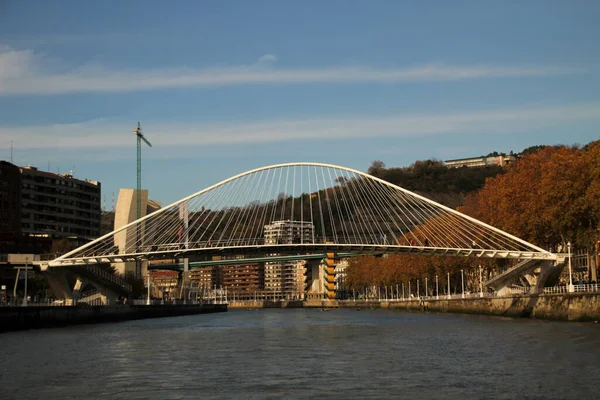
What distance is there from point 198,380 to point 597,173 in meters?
48.9

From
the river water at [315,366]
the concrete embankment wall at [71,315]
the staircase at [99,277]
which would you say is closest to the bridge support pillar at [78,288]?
the staircase at [99,277]

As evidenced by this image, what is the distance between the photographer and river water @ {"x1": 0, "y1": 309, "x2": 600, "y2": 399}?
102 ft

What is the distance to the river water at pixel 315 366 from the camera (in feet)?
102

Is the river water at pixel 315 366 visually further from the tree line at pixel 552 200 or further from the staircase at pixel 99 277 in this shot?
the staircase at pixel 99 277

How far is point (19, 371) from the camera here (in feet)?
125

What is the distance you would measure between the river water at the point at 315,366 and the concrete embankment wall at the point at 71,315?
9.12 meters

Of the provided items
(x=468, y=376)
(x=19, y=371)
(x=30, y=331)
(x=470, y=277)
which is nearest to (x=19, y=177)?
(x=470, y=277)

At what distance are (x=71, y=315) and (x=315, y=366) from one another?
48.4m

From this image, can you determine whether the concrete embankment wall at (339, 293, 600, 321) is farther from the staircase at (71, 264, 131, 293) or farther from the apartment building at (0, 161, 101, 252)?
the apartment building at (0, 161, 101, 252)

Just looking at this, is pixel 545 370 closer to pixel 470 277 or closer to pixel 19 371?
pixel 19 371

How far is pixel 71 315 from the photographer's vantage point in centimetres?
8250

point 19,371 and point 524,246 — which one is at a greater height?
point 524,246

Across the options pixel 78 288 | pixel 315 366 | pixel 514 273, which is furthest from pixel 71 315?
pixel 315 366

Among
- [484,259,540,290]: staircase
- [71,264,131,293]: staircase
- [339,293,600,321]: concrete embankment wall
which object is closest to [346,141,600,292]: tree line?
[484,259,540,290]: staircase
